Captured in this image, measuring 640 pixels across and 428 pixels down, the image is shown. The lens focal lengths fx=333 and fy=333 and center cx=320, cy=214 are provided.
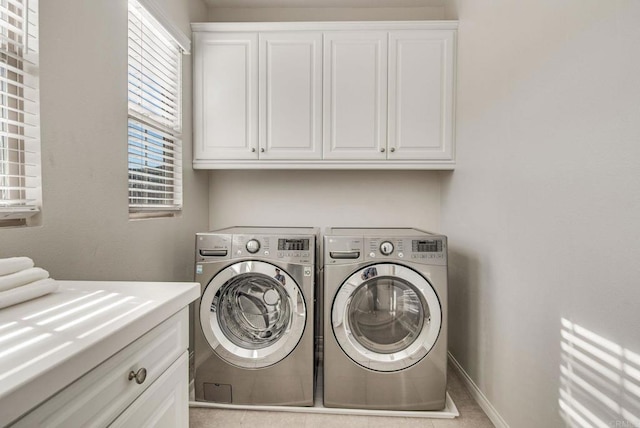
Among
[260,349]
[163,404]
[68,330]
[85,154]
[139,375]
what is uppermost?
[85,154]

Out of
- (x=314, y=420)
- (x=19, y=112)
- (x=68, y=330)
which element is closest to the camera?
(x=68, y=330)

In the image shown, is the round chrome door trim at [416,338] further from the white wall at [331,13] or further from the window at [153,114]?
the white wall at [331,13]

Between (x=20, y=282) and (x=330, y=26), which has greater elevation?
(x=330, y=26)

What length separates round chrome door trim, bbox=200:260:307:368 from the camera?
183 centimetres

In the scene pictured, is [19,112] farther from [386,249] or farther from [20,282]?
[386,249]

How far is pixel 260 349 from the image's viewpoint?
187 centimetres

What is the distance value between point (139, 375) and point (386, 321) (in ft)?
4.53

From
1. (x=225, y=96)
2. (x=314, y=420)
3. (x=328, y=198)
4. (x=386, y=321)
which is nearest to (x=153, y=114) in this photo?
(x=225, y=96)

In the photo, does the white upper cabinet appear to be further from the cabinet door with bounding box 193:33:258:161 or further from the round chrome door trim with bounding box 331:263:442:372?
Result: the round chrome door trim with bounding box 331:263:442:372

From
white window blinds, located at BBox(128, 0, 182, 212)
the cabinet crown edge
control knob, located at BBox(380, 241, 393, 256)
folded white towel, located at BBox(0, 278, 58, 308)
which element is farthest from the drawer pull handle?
the cabinet crown edge

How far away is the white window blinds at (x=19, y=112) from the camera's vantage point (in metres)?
1.01

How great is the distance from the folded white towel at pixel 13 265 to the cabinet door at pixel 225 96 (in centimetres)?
154

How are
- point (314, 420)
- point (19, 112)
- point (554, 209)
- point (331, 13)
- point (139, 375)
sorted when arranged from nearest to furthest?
point (139, 375) < point (19, 112) < point (554, 209) < point (314, 420) < point (331, 13)

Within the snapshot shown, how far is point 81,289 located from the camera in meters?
0.93
